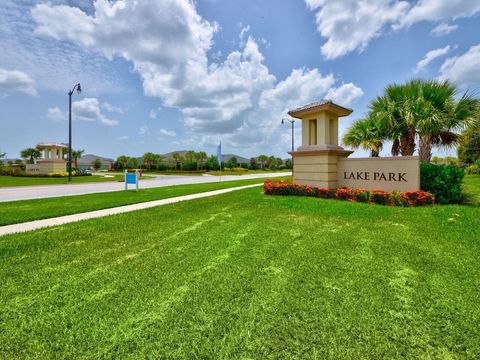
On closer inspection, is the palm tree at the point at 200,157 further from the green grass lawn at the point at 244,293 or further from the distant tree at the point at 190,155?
the green grass lawn at the point at 244,293

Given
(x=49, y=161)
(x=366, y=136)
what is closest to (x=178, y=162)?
(x=49, y=161)

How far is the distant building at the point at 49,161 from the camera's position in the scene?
110 feet

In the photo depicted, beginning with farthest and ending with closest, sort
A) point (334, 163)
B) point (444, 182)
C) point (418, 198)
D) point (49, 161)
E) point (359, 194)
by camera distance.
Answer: point (49, 161) < point (334, 163) < point (359, 194) < point (444, 182) < point (418, 198)

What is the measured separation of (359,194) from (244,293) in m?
7.89

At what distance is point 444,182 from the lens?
8703 millimetres

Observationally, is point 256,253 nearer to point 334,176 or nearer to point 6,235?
point 6,235

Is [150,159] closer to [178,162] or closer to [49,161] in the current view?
[178,162]

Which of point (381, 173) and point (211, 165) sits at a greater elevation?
point (211, 165)

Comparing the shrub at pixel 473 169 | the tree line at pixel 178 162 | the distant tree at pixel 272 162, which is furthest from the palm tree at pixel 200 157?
the shrub at pixel 473 169

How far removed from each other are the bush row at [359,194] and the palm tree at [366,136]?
4.72m

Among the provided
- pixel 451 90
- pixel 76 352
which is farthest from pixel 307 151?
pixel 76 352

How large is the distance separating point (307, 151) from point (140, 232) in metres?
8.38

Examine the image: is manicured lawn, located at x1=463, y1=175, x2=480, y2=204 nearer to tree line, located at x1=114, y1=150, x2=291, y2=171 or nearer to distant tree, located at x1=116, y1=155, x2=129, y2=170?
tree line, located at x1=114, y1=150, x2=291, y2=171

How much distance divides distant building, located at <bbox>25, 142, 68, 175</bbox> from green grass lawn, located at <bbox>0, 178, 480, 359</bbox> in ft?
116
